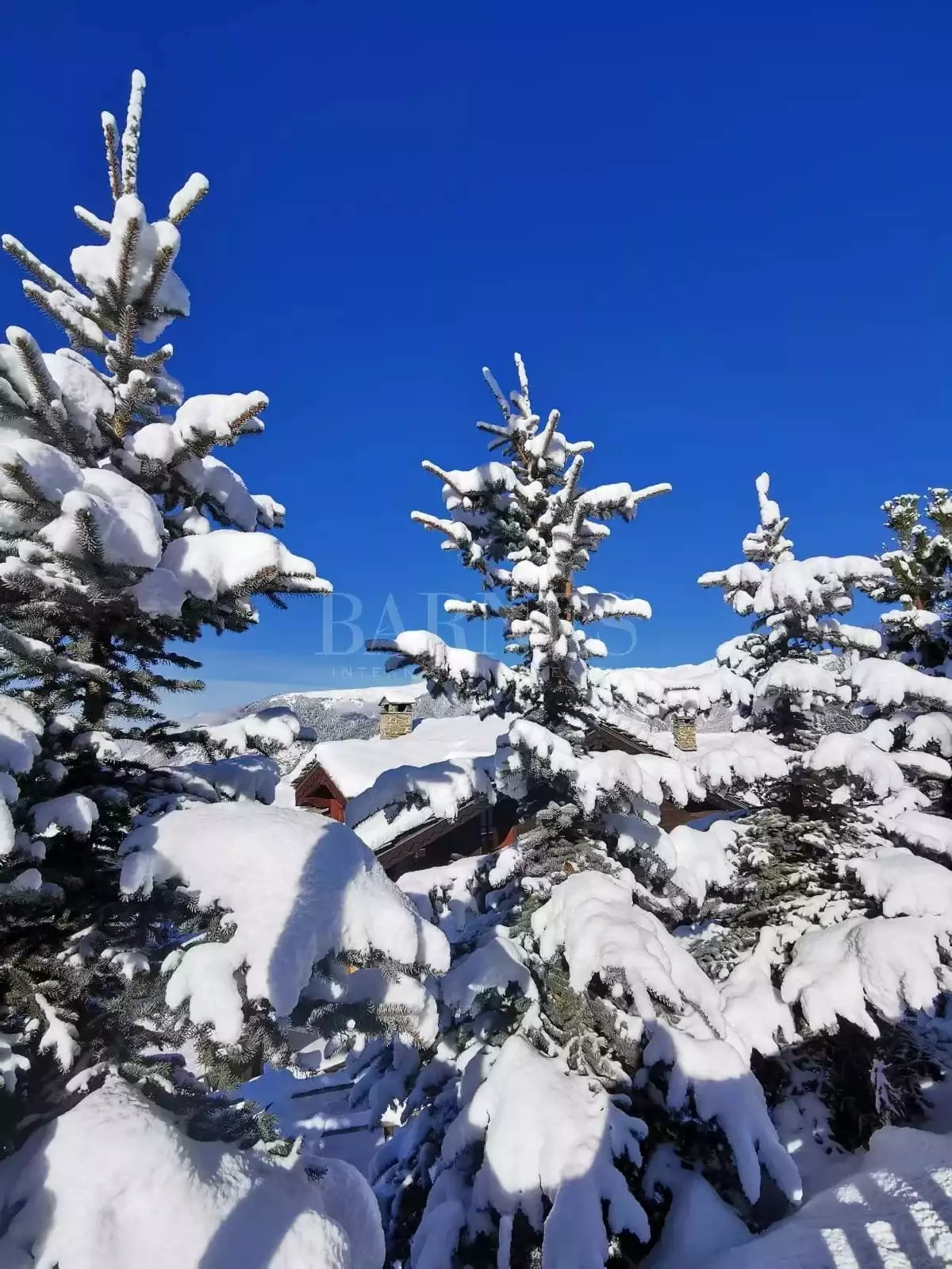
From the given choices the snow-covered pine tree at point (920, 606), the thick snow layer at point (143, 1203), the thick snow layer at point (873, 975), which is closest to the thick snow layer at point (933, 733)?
the snow-covered pine tree at point (920, 606)

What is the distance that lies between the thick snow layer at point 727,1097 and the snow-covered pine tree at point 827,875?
2.43 m

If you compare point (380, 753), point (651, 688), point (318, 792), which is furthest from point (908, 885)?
point (318, 792)

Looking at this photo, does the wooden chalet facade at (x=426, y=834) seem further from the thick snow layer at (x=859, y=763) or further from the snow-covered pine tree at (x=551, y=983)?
the thick snow layer at (x=859, y=763)

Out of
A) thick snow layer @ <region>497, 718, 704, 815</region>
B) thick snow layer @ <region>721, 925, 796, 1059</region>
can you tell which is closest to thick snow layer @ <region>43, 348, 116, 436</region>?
thick snow layer @ <region>497, 718, 704, 815</region>

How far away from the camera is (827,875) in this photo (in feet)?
32.1

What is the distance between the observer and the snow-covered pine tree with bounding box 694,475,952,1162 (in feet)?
24.4

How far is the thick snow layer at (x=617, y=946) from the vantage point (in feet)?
17.6

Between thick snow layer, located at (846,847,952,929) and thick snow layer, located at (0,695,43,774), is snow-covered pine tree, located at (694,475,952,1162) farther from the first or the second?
thick snow layer, located at (0,695,43,774)

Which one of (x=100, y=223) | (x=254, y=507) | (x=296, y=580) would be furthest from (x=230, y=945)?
(x=100, y=223)

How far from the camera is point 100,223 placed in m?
4.84

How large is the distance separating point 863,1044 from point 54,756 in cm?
981

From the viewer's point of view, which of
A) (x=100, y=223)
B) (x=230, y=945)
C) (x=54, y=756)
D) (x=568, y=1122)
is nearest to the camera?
(x=230, y=945)

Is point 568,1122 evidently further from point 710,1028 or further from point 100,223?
point 100,223

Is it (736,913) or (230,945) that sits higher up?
(230,945)
